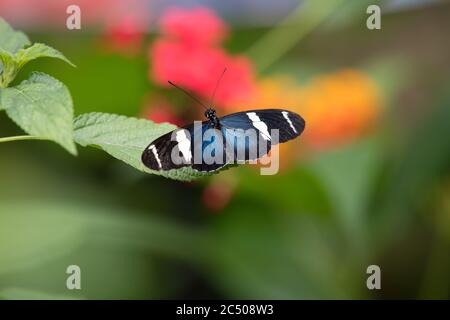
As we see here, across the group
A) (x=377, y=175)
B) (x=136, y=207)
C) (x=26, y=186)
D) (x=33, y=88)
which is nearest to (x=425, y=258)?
(x=377, y=175)

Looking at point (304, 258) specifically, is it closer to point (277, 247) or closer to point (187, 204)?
point (277, 247)

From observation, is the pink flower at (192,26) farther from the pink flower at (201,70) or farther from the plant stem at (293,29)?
the plant stem at (293,29)

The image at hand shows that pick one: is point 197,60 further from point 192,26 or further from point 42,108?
point 42,108

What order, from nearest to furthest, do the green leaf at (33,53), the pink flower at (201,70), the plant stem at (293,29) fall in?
1. the green leaf at (33,53)
2. the pink flower at (201,70)
3. the plant stem at (293,29)

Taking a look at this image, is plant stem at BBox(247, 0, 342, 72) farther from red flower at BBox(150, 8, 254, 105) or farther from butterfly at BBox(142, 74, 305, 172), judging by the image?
butterfly at BBox(142, 74, 305, 172)

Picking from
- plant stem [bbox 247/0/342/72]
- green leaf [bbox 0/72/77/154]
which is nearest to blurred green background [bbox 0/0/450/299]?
plant stem [bbox 247/0/342/72]

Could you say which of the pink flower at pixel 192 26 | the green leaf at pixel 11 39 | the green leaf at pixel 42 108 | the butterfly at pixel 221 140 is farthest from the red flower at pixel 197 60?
the green leaf at pixel 42 108
